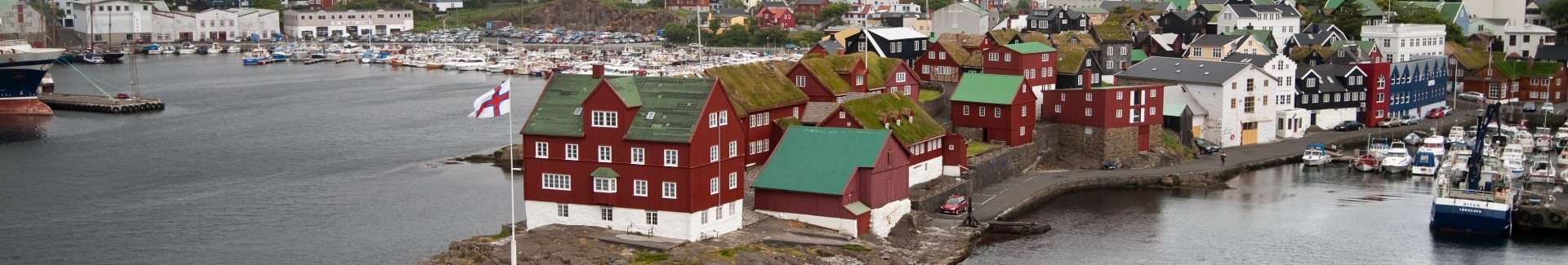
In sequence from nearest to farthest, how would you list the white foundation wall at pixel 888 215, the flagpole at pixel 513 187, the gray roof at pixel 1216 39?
1. the flagpole at pixel 513 187
2. the white foundation wall at pixel 888 215
3. the gray roof at pixel 1216 39

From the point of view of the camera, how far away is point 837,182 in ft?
132

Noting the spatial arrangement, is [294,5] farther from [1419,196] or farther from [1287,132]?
[1419,196]

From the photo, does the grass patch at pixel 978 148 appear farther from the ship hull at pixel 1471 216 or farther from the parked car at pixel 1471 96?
the parked car at pixel 1471 96

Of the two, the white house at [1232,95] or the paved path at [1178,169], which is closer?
the paved path at [1178,169]

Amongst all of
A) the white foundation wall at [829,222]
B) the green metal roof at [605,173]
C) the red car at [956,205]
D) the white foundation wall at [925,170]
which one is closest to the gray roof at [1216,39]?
the white foundation wall at [925,170]

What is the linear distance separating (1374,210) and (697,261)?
23510 mm

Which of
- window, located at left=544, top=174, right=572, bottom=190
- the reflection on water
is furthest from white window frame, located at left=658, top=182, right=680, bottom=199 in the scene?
the reflection on water

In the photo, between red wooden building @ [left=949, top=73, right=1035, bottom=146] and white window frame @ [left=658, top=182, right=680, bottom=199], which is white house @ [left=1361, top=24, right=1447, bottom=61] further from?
white window frame @ [left=658, top=182, right=680, bottom=199]

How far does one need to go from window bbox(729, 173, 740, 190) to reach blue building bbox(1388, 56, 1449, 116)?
4122 cm

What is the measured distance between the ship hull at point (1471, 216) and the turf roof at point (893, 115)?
14.1 m

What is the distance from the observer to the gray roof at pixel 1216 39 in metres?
77.8

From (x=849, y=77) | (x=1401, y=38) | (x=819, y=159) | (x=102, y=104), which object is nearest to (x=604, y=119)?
(x=819, y=159)

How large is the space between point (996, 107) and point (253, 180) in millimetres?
24467

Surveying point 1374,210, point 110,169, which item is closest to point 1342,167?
point 1374,210
